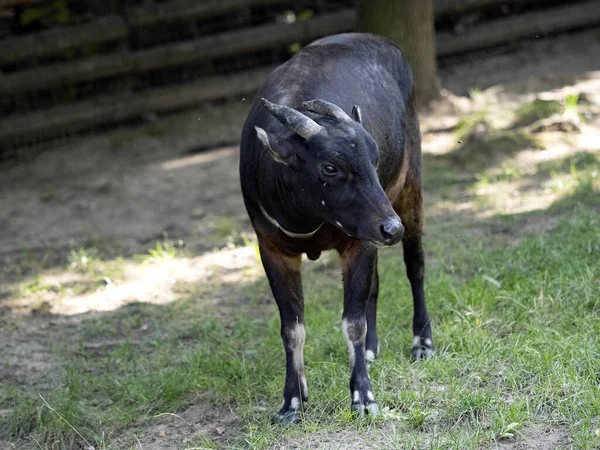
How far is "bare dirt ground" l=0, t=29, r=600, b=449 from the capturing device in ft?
21.2

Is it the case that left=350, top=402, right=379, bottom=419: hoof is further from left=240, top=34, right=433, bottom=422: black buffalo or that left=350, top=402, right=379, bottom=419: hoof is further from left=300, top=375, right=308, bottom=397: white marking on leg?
left=300, top=375, right=308, bottom=397: white marking on leg

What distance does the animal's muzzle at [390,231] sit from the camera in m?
4.43

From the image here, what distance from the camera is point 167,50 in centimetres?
1095

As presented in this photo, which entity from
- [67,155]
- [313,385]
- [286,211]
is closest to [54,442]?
[313,385]

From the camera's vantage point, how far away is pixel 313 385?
5270 millimetres

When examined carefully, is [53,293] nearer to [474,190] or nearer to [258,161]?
[258,161]

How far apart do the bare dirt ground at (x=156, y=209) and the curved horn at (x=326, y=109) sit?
60.0 inches

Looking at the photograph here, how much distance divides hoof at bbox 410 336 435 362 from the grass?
0.06 metres

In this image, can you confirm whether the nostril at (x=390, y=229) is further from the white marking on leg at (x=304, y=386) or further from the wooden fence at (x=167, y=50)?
the wooden fence at (x=167, y=50)

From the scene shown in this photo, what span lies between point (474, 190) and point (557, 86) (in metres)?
2.60

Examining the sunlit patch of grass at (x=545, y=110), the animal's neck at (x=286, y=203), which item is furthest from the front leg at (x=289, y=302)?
the sunlit patch of grass at (x=545, y=110)

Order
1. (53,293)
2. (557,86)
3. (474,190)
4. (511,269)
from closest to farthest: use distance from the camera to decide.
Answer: (511,269)
(53,293)
(474,190)
(557,86)

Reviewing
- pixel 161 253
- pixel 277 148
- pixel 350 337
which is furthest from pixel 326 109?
pixel 161 253

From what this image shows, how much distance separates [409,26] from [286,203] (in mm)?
5206
